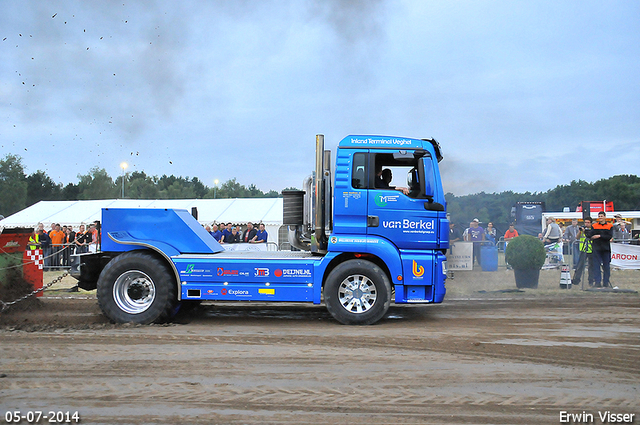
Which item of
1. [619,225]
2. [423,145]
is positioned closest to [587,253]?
[619,225]

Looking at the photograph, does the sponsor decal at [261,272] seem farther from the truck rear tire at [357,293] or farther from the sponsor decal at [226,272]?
the truck rear tire at [357,293]

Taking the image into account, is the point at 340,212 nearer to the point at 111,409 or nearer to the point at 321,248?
the point at 321,248

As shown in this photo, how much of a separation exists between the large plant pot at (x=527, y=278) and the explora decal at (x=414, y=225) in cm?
612

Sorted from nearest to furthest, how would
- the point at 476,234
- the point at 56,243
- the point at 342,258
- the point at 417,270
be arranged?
the point at 417,270
the point at 342,258
the point at 476,234
the point at 56,243

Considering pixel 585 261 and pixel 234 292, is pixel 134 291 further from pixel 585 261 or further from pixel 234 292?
pixel 585 261

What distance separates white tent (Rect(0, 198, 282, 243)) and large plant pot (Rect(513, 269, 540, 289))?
42.6 ft

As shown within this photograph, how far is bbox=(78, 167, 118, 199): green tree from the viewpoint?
67.4 m

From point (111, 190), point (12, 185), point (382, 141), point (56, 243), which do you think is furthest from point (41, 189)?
point (382, 141)

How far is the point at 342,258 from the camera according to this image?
784cm

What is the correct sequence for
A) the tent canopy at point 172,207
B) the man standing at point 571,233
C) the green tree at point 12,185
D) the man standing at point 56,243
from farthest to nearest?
the green tree at point 12,185, the tent canopy at point 172,207, the man standing at point 56,243, the man standing at point 571,233

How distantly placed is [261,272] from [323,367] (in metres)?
2.67

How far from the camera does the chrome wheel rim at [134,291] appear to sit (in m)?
7.80

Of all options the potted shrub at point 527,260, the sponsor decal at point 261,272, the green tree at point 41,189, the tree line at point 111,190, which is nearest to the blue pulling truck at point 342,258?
the sponsor decal at point 261,272

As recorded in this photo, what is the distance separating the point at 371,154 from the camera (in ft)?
25.5
